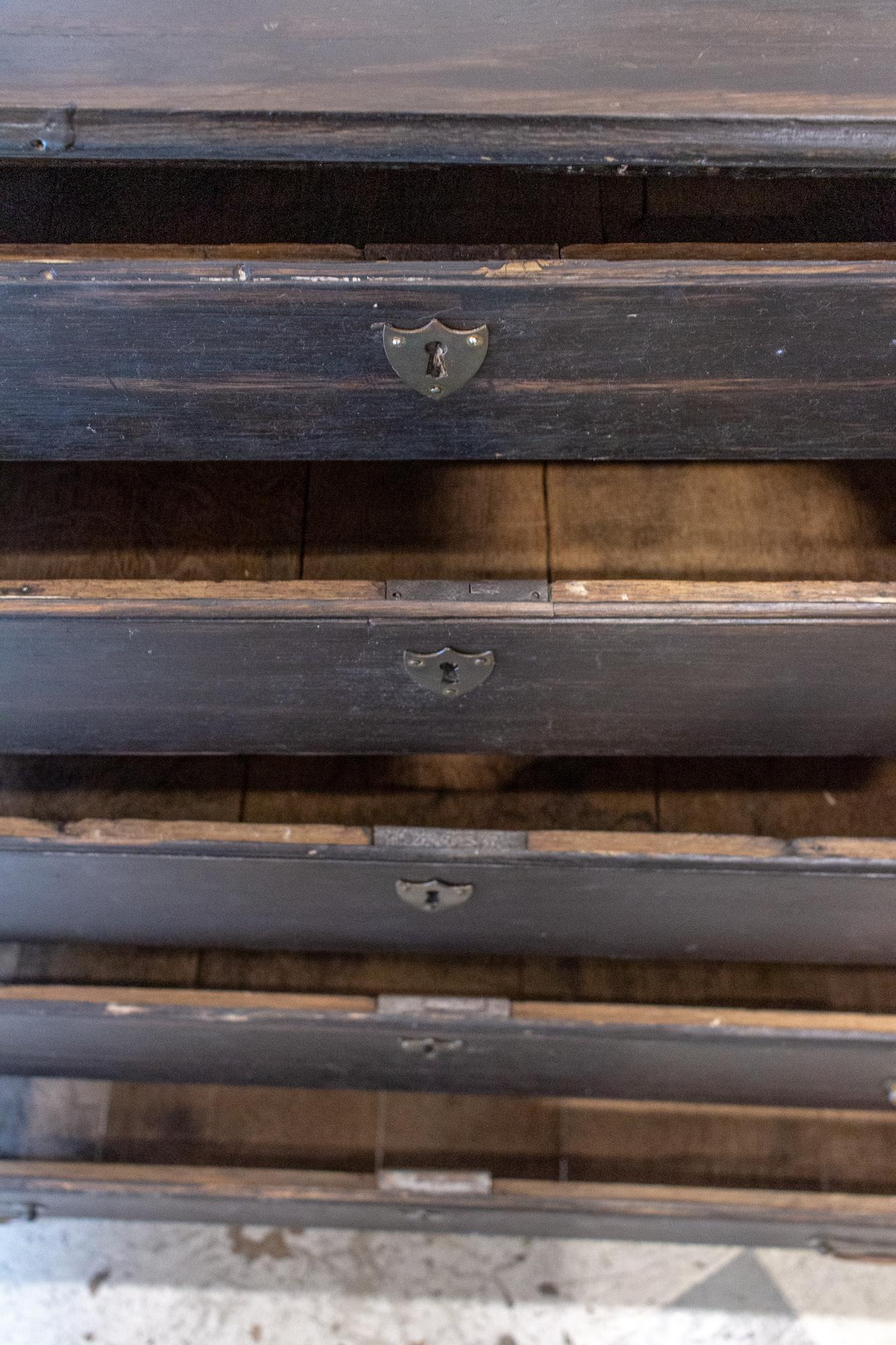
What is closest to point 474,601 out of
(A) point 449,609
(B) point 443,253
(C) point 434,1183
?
(A) point 449,609

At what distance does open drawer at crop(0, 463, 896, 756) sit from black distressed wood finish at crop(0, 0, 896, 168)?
0.29 metres

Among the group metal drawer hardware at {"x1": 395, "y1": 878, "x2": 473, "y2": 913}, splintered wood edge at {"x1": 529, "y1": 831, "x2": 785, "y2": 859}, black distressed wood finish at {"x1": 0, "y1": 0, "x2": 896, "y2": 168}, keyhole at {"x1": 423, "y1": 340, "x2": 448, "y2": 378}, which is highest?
black distressed wood finish at {"x1": 0, "y1": 0, "x2": 896, "y2": 168}

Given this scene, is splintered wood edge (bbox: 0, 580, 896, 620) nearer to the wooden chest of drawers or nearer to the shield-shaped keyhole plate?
the wooden chest of drawers

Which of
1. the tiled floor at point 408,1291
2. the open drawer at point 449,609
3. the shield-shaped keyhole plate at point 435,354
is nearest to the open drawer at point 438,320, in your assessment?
the shield-shaped keyhole plate at point 435,354

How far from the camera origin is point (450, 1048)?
1.19 m

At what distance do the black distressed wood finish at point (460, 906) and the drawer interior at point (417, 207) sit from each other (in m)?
0.49

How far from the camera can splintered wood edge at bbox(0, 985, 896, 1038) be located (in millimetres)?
1105

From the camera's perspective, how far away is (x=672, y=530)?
1014 millimetres

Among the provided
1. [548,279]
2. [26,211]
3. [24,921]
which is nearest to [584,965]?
[24,921]

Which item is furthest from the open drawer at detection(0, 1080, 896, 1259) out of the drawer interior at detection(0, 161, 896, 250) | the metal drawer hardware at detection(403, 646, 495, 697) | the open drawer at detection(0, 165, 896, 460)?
the drawer interior at detection(0, 161, 896, 250)

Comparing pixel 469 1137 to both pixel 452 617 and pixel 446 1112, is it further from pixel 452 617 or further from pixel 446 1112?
pixel 452 617

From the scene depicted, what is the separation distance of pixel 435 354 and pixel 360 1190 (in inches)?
40.1

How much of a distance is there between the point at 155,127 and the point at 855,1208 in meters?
1.31

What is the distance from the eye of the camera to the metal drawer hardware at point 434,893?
101 centimetres
